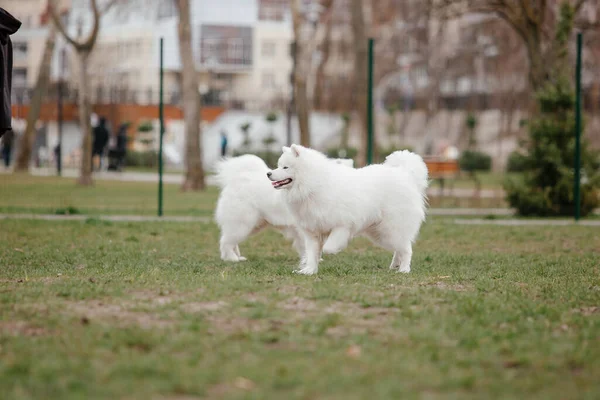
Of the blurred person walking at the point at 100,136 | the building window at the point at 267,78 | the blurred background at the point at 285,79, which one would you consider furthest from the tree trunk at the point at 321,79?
the blurred person walking at the point at 100,136

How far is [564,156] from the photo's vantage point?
1780 centimetres

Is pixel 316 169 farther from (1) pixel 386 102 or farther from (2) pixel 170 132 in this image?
(1) pixel 386 102

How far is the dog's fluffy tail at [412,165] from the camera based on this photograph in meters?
9.90

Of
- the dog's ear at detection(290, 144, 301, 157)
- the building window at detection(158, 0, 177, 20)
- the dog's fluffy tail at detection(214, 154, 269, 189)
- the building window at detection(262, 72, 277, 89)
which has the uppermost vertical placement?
the building window at detection(158, 0, 177, 20)

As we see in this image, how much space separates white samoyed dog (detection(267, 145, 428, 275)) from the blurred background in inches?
375

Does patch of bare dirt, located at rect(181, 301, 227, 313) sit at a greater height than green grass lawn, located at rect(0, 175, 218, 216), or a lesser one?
lesser

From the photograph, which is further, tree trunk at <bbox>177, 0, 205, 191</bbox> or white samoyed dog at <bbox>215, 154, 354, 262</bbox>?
tree trunk at <bbox>177, 0, 205, 191</bbox>

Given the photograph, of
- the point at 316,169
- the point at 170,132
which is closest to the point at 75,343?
the point at 316,169

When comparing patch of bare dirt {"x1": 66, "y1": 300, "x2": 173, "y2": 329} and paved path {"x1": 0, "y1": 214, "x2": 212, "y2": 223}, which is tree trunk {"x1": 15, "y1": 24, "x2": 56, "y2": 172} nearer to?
paved path {"x1": 0, "y1": 214, "x2": 212, "y2": 223}

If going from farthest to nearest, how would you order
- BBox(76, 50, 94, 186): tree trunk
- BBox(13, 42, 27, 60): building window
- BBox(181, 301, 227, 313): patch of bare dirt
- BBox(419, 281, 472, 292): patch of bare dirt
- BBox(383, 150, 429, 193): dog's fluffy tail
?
BBox(13, 42, 27, 60): building window, BBox(76, 50, 94, 186): tree trunk, BBox(383, 150, 429, 193): dog's fluffy tail, BBox(419, 281, 472, 292): patch of bare dirt, BBox(181, 301, 227, 313): patch of bare dirt

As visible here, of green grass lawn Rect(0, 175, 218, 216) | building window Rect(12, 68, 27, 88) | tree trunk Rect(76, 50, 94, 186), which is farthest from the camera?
building window Rect(12, 68, 27, 88)

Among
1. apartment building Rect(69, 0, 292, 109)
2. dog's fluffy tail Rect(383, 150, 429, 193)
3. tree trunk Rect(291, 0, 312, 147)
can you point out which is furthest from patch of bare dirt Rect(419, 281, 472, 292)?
apartment building Rect(69, 0, 292, 109)

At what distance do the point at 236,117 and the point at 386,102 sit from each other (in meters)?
15.4

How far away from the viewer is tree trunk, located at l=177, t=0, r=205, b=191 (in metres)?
25.2
